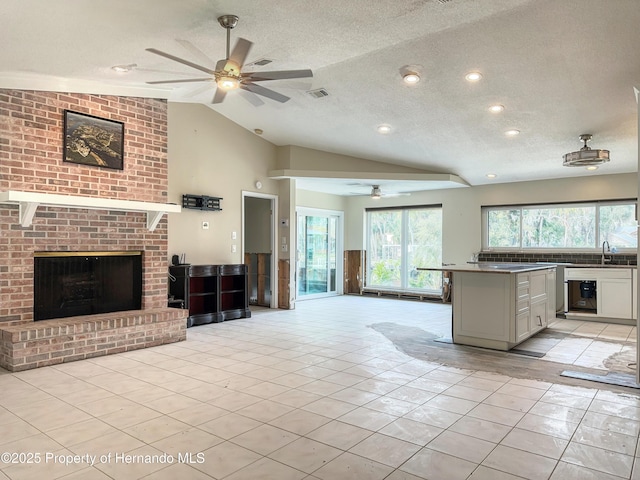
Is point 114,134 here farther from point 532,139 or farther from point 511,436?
point 532,139

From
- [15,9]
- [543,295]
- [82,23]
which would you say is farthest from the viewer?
[543,295]

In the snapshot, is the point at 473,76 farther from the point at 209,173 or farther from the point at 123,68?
the point at 209,173

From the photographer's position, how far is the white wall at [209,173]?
6539 mm

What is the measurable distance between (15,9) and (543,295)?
6326mm

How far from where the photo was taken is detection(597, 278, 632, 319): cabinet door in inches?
267

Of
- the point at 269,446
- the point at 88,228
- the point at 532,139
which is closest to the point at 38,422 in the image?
the point at 269,446

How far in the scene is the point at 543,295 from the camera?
235 inches

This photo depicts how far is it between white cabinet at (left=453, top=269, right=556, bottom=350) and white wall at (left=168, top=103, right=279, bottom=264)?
12.5 feet

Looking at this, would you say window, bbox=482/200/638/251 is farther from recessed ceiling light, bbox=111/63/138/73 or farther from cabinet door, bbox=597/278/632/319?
recessed ceiling light, bbox=111/63/138/73

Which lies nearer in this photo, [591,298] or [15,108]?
[15,108]

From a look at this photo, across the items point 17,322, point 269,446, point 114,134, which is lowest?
point 269,446

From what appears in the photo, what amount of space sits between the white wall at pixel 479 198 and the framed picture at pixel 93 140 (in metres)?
6.44

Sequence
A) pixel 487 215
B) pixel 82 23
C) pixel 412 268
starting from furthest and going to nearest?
pixel 412 268, pixel 487 215, pixel 82 23

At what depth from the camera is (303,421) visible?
9.78 feet
